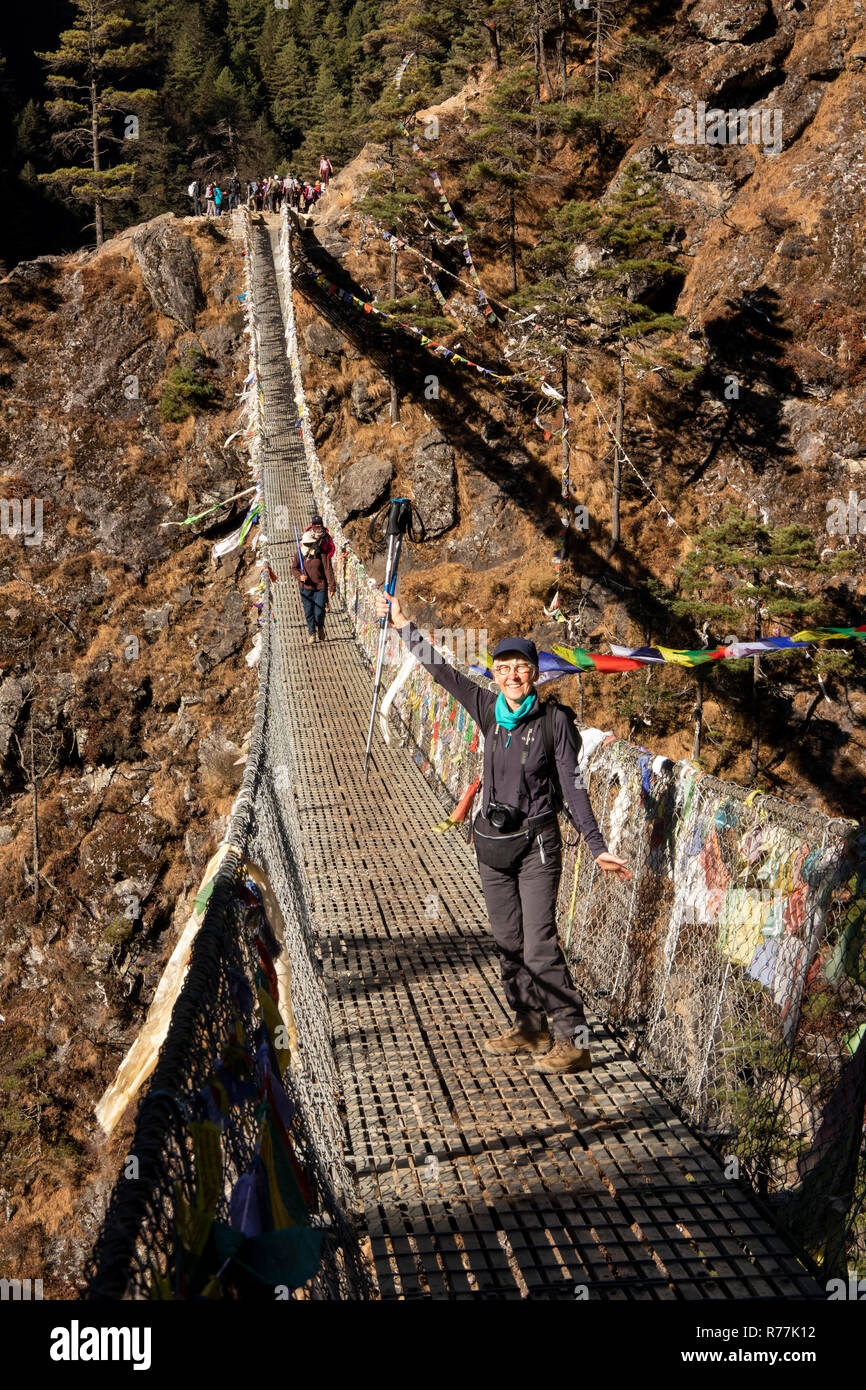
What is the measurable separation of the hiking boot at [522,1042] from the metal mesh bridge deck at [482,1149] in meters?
0.06

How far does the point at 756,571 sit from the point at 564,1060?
48.5 feet

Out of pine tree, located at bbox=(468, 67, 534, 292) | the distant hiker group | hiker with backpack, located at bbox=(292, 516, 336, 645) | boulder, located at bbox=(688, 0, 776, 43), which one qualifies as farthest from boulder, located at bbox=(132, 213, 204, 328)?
hiker with backpack, located at bbox=(292, 516, 336, 645)

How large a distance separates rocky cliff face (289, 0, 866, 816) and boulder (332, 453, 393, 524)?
0.17ft

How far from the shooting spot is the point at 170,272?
2569 centimetres

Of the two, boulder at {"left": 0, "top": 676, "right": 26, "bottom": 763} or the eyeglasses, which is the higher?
the eyeglasses

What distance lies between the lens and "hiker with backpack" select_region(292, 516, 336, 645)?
9719mm

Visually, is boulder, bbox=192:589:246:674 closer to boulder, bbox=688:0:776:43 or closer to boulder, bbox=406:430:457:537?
boulder, bbox=406:430:457:537

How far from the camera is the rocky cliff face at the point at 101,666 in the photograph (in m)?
20.5

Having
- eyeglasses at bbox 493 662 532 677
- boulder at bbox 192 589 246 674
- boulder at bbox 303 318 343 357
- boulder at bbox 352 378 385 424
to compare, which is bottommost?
boulder at bbox 192 589 246 674

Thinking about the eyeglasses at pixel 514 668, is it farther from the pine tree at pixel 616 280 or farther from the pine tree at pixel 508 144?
the pine tree at pixel 508 144

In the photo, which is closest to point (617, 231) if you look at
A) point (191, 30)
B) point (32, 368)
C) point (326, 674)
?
point (326, 674)

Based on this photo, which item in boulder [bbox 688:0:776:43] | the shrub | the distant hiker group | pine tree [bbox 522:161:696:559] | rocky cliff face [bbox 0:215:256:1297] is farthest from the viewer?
the distant hiker group

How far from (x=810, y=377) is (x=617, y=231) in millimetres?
5666
